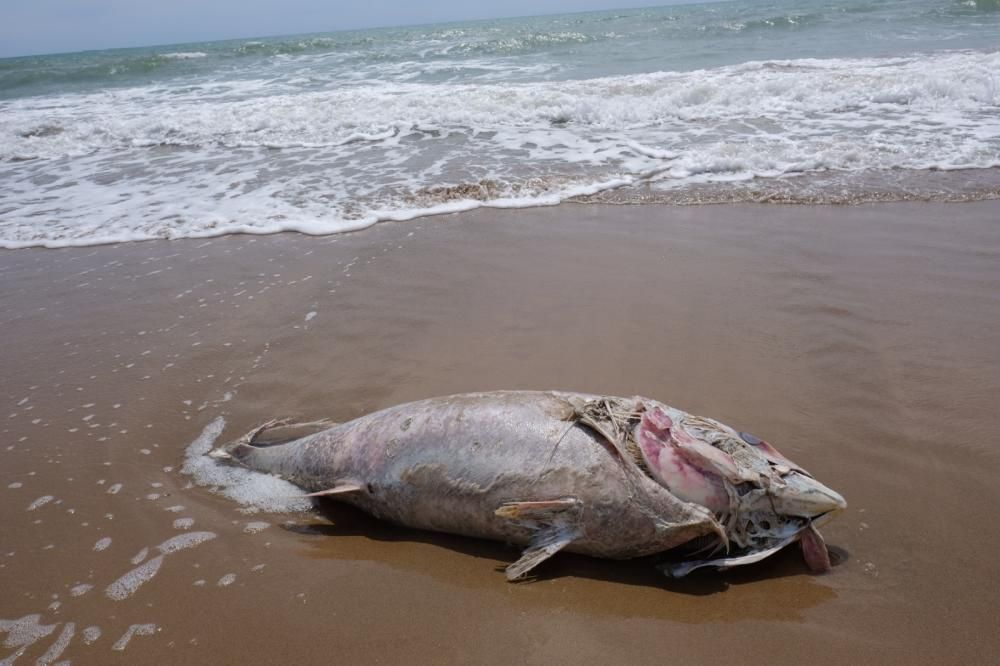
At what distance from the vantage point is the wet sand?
7.78ft

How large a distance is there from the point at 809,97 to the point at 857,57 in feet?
20.0

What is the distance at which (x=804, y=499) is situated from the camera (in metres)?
2.41

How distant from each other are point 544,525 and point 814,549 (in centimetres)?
105

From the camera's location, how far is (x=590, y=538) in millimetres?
2547

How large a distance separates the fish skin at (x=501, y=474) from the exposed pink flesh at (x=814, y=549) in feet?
1.22

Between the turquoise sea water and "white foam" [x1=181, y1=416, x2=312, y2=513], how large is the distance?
3.97 m

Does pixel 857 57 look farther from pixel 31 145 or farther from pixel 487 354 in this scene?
pixel 31 145

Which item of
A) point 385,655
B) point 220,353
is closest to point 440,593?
point 385,655

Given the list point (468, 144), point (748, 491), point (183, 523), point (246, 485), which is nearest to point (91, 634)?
point (183, 523)

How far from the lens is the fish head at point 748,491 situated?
243 centimetres

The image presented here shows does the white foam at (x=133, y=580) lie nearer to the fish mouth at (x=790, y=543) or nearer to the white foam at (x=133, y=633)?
the white foam at (x=133, y=633)

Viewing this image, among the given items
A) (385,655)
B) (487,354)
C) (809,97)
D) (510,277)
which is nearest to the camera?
(385,655)

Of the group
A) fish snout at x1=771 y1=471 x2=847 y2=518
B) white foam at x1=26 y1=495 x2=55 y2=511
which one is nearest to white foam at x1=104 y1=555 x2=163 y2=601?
white foam at x1=26 y1=495 x2=55 y2=511

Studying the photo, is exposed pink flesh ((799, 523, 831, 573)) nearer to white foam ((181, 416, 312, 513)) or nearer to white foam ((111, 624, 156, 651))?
white foam ((181, 416, 312, 513))
